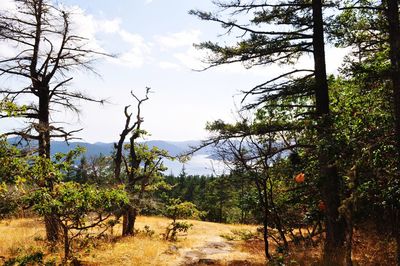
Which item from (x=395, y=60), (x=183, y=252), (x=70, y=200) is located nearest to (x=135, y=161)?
(x=183, y=252)

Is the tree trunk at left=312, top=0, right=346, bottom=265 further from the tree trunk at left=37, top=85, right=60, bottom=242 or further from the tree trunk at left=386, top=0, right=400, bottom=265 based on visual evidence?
the tree trunk at left=37, top=85, right=60, bottom=242

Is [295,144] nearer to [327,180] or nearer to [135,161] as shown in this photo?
[327,180]

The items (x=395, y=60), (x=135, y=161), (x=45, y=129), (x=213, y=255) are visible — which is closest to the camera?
(x=395, y=60)

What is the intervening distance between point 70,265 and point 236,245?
312 inches

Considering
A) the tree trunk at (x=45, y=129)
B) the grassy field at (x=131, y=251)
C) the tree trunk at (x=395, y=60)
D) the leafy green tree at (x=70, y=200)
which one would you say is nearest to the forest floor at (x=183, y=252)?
the grassy field at (x=131, y=251)

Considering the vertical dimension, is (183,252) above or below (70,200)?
below

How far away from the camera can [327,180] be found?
8328 millimetres

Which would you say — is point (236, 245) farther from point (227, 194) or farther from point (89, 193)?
point (227, 194)

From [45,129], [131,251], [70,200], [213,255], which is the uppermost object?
[45,129]

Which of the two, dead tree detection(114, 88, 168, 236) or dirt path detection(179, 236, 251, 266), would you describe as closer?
dirt path detection(179, 236, 251, 266)

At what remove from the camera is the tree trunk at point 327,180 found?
8141 millimetres

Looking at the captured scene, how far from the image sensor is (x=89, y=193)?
331 inches

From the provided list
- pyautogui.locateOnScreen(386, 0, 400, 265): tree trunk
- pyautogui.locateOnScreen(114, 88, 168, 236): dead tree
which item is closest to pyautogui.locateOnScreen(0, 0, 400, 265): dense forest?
pyautogui.locateOnScreen(386, 0, 400, 265): tree trunk

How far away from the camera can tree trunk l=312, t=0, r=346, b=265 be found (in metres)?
8.14
